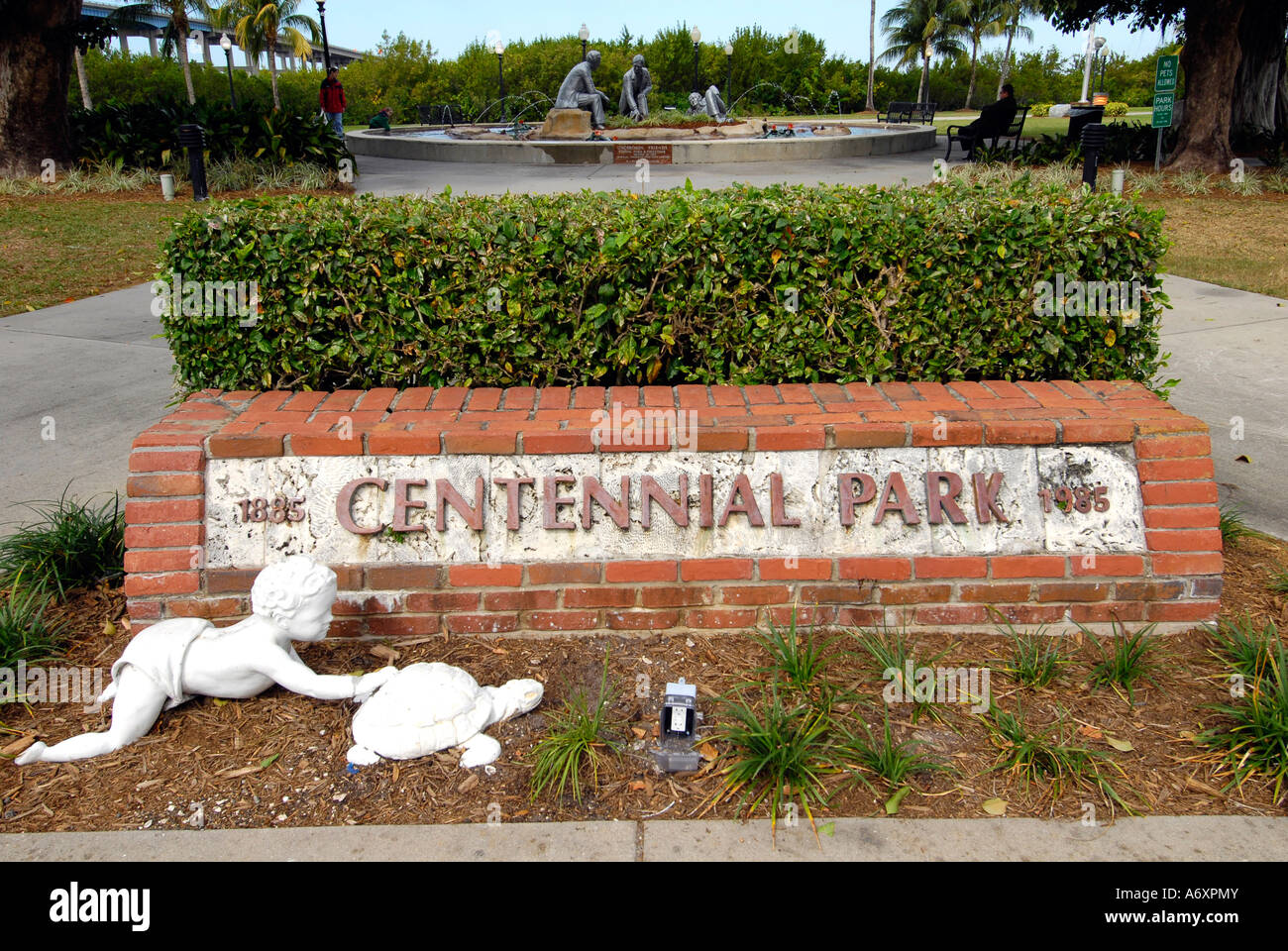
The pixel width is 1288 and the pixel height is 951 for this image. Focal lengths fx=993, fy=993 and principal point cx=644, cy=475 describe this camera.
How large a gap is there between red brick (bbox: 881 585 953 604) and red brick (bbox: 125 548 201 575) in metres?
2.40

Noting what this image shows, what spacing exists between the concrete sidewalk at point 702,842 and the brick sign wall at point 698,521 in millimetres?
949

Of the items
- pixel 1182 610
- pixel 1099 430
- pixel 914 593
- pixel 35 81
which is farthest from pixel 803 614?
pixel 35 81

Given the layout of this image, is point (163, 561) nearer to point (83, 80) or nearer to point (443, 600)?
point (443, 600)

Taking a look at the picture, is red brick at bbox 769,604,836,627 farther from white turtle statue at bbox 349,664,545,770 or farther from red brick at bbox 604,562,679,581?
white turtle statue at bbox 349,664,545,770

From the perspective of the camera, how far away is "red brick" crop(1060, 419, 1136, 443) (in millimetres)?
3471

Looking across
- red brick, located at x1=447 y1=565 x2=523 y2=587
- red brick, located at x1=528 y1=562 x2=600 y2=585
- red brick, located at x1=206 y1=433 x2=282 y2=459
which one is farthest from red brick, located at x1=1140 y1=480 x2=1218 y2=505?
red brick, located at x1=206 y1=433 x2=282 y2=459

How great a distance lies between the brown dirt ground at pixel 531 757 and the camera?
8.98 ft

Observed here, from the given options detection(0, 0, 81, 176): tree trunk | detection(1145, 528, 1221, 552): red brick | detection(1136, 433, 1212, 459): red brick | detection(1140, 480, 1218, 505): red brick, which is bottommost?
detection(1145, 528, 1221, 552): red brick

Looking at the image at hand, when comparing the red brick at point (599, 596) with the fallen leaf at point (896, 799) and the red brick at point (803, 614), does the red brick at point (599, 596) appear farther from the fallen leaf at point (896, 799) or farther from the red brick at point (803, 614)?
the fallen leaf at point (896, 799)

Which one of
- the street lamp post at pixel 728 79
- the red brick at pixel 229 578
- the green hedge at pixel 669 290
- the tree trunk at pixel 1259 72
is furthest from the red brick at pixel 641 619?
the street lamp post at pixel 728 79

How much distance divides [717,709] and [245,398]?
7.17 feet

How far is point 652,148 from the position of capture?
17719 millimetres

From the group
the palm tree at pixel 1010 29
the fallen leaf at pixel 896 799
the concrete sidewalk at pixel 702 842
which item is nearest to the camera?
the concrete sidewalk at pixel 702 842

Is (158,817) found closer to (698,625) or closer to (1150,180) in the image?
(698,625)
